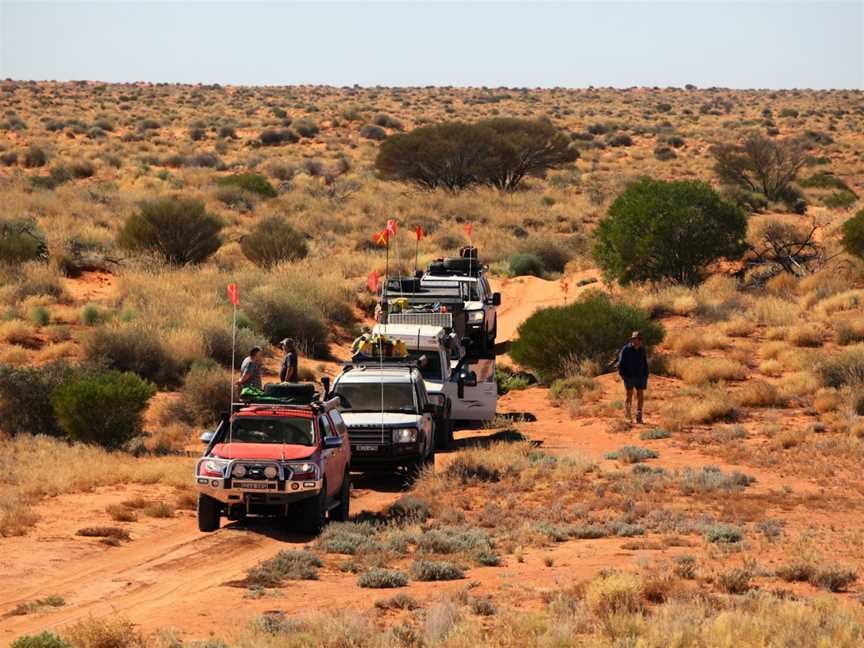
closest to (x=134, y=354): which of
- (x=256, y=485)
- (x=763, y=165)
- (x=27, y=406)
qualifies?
(x=27, y=406)

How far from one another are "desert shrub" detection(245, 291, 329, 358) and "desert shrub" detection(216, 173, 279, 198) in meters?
21.8

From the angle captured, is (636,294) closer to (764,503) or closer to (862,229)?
(862,229)

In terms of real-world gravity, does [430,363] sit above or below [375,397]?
above

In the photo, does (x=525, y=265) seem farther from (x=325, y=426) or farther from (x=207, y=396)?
(x=325, y=426)

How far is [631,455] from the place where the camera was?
19.1m

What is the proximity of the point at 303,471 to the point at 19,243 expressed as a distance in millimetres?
20678

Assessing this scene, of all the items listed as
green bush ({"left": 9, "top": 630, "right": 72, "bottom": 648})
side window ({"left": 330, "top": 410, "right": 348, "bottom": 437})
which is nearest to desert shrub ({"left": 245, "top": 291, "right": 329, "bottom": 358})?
side window ({"left": 330, "top": 410, "right": 348, "bottom": 437})

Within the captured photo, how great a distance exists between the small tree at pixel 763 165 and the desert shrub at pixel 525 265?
15.8m

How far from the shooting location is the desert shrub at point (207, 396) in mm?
21766

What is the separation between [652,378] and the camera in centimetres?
2623

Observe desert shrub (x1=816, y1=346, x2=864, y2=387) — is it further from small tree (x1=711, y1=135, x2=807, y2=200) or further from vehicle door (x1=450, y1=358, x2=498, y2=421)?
small tree (x1=711, y1=135, x2=807, y2=200)

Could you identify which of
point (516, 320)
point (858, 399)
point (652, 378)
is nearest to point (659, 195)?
point (516, 320)

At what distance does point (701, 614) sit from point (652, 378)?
1702 centimetres

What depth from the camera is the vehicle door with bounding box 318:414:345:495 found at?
565 inches
